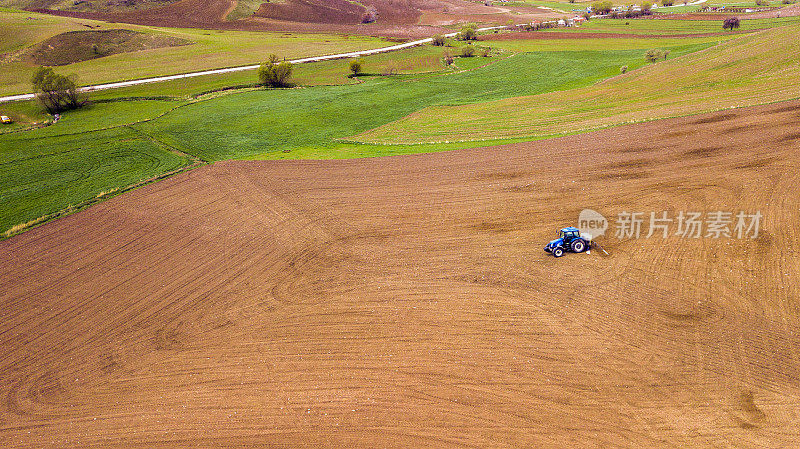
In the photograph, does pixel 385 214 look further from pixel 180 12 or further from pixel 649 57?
pixel 180 12

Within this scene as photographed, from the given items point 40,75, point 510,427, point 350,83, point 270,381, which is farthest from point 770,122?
point 40,75

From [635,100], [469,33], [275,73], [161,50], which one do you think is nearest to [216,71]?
[275,73]

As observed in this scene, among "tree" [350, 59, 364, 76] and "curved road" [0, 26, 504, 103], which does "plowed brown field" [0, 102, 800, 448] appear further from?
"curved road" [0, 26, 504, 103]

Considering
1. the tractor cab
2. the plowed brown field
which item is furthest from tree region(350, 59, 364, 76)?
the tractor cab

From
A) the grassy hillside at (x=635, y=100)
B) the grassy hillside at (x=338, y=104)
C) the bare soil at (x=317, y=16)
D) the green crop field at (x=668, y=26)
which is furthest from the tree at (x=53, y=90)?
the green crop field at (x=668, y=26)

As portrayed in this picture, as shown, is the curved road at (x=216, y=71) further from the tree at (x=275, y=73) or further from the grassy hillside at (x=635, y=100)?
the grassy hillside at (x=635, y=100)
